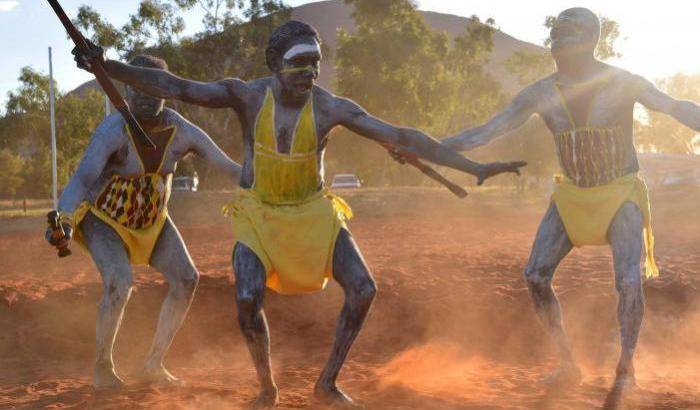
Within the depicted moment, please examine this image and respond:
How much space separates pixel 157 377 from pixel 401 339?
3.04 meters

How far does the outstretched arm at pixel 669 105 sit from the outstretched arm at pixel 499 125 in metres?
0.75

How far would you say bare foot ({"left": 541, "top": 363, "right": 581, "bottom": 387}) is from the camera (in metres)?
5.59

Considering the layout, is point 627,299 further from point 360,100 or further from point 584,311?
point 360,100

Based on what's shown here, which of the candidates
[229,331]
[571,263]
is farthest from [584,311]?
[229,331]

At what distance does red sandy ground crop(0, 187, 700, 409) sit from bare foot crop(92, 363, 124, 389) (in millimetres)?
112

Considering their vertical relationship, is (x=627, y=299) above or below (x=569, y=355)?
above

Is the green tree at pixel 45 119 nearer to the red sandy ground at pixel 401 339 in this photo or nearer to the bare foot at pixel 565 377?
the red sandy ground at pixel 401 339

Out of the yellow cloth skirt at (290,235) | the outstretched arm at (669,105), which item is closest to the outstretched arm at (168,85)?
the yellow cloth skirt at (290,235)

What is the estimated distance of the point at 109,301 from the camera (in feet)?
18.5

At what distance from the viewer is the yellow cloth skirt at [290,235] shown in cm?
470

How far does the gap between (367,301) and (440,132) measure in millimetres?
42708

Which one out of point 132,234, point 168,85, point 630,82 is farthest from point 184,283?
point 630,82

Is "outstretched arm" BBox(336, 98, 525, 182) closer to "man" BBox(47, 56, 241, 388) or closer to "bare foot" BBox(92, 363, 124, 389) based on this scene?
"man" BBox(47, 56, 241, 388)

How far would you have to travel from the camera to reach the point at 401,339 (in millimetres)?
8203
